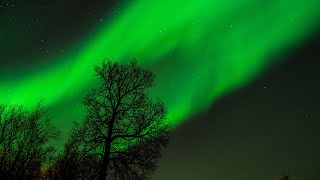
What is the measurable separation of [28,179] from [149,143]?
34.7 feet

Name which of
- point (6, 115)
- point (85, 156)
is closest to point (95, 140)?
point (85, 156)

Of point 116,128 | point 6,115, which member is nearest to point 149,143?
point 116,128

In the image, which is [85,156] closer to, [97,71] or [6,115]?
[97,71]

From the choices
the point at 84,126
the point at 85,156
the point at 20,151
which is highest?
the point at 20,151

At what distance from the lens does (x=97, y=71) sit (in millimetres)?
26797

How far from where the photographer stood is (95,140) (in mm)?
25000

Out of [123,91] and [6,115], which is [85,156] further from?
[6,115]

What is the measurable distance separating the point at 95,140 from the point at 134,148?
2.78m

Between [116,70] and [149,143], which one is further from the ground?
[116,70]

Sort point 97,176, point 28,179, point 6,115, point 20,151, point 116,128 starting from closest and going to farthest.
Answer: point 97,176
point 116,128
point 28,179
point 20,151
point 6,115

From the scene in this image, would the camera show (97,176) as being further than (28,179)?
No

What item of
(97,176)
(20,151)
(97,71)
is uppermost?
(97,71)

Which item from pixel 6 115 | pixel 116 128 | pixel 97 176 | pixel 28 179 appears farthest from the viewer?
pixel 6 115

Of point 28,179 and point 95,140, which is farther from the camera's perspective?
point 28,179
